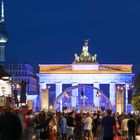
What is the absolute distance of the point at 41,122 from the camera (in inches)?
1126

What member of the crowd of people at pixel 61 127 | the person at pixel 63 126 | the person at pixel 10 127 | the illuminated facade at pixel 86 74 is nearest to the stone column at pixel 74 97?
the illuminated facade at pixel 86 74

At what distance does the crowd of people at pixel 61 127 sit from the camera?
698 inches

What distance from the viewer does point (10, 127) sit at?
1764cm

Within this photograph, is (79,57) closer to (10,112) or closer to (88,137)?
(88,137)

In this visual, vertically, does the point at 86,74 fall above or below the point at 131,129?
above

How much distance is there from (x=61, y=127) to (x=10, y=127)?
17752mm

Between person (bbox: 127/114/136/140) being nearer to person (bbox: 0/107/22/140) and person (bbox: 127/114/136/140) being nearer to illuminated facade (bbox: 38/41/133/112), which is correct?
person (bbox: 0/107/22/140)

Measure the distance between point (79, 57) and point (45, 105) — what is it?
1677 cm

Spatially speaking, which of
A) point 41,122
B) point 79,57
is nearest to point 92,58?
point 79,57

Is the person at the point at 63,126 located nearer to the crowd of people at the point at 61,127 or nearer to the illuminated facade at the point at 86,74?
the crowd of people at the point at 61,127

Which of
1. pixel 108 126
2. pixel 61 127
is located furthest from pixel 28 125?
pixel 61 127

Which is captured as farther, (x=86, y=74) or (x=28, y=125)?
(x=86, y=74)

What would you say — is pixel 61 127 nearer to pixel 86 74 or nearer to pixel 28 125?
pixel 28 125

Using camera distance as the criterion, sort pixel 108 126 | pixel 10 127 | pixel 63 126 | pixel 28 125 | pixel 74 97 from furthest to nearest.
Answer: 1. pixel 74 97
2. pixel 63 126
3. pixel 28 125
4. pixel 108 126
5. pixel 10 127
